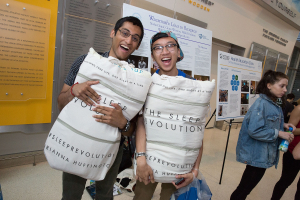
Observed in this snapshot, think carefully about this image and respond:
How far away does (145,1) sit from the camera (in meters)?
Answer: 2.59

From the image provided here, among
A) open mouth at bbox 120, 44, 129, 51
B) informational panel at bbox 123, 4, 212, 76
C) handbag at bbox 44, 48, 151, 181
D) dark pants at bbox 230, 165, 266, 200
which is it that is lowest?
dark pants at bbox 230, 165, 266, 200

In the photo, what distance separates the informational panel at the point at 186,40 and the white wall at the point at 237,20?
1.02 m

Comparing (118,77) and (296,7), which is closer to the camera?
(118,77)

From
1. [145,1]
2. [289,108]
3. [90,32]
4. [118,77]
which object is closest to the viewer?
[118,77]

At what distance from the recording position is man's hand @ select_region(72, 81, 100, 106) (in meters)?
0.80

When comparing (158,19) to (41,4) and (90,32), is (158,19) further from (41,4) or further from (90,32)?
(41,4)

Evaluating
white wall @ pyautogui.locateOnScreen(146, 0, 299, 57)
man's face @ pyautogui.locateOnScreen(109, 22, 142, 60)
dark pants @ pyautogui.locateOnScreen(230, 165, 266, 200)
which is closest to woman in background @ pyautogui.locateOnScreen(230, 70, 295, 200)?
dark pants @ pyautogui.locateOnScreen(230, 165, 266, 200)

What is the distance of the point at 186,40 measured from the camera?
2158mm

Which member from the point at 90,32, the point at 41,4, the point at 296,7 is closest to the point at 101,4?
the point at 90,32

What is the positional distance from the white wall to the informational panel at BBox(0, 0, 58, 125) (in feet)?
5.47

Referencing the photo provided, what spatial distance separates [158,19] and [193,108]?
138cm

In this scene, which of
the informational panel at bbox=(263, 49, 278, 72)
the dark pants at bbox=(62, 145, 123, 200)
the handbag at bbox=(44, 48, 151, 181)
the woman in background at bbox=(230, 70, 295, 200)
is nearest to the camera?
the handbag at bbox=(44, 48, 151, 181)

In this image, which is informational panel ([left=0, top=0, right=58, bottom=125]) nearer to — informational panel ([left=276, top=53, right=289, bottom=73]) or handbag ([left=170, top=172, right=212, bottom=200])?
handbag ([left=170, top=172, right=212, bottom=200])

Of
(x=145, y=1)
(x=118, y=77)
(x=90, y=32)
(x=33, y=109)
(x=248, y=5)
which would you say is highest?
(x=248, y=5)
